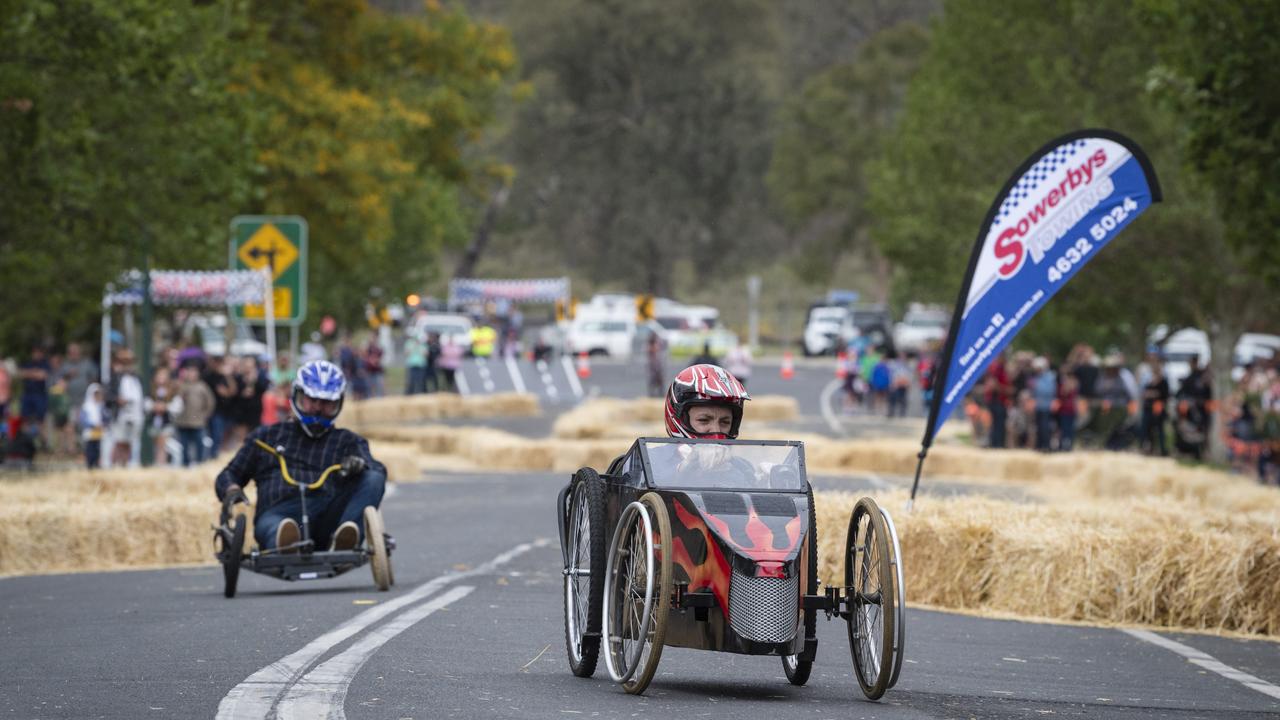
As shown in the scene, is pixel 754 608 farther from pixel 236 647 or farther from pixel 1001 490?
pixel 1001 490

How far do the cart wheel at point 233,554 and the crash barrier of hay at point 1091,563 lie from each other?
416cm

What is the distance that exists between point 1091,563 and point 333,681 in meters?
7.13

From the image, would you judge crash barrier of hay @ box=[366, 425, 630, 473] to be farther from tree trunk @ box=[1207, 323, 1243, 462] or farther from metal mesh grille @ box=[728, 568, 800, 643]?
metal mesh grille @ box=[728, 568, 800, 643]

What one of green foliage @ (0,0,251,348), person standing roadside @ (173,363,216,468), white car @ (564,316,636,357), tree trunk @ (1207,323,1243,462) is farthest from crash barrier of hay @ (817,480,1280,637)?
white car @ (564,316,636,357)

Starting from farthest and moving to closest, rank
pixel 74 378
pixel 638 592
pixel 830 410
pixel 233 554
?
pixel 830 410
pixel 74 378
pixel 233 554
pixel 638 592

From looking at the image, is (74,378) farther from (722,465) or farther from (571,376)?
(571,376)

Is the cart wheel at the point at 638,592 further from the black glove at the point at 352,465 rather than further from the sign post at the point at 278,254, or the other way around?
the sign post at the point at 278,254

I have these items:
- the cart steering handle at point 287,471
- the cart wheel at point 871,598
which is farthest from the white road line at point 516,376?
the cart wheel at point 871,598

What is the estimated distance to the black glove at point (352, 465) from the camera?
1488 cm

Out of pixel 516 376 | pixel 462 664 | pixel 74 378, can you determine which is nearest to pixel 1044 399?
pixel 74 378

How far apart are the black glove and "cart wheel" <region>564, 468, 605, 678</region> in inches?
178

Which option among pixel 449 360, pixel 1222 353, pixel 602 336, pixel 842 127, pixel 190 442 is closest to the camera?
pixel 190 442

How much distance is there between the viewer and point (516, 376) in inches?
2618

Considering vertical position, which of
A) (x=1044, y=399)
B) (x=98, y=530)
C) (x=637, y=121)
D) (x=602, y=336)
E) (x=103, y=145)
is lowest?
(x=98, y=530)
